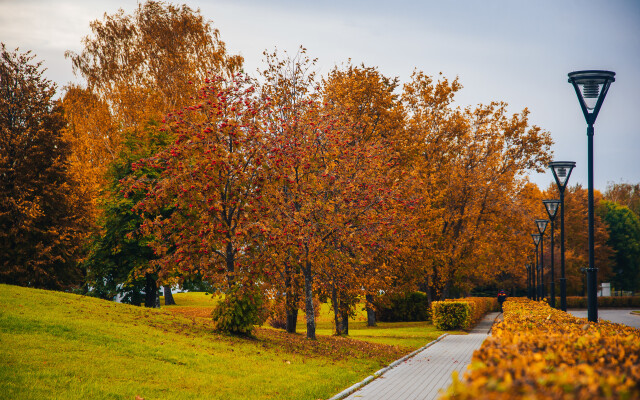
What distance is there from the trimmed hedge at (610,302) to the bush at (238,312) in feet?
169

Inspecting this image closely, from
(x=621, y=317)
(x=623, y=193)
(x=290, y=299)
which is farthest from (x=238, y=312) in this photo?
(x=623, y=193)

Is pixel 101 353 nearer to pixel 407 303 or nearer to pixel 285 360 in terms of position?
pixel 285 360

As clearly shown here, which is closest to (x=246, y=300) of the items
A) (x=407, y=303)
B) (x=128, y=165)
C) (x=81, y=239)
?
(x=128, y=165)

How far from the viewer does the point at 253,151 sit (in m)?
17.2

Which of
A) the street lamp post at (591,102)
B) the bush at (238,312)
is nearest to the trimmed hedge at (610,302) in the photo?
the bush at (238,312)

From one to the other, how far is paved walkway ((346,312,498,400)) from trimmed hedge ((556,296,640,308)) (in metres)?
44.7

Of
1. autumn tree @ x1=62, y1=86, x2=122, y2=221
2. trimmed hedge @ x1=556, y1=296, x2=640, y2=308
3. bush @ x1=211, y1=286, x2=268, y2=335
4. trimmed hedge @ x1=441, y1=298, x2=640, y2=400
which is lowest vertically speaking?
trimmed hedge @ x1=556, y1=296, x2=640, y2=308

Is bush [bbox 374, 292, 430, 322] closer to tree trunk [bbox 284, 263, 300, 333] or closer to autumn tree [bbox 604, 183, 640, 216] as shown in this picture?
tree trunk [bbox 284, 263, 300, 333]

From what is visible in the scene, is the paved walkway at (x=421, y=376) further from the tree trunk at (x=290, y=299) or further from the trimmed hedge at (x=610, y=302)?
the trimmed hedge at (x=610, y=302)

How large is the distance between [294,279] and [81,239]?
47.6 feet

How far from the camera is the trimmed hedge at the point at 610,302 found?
5928 centimetres

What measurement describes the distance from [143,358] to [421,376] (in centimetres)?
665

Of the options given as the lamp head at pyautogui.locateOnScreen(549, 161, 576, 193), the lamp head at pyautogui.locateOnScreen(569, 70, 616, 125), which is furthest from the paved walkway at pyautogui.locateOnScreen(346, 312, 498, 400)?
the lamp head at pyautogui.locateOnScreen(549, 161, 576, 193)

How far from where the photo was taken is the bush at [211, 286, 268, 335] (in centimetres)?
1645
